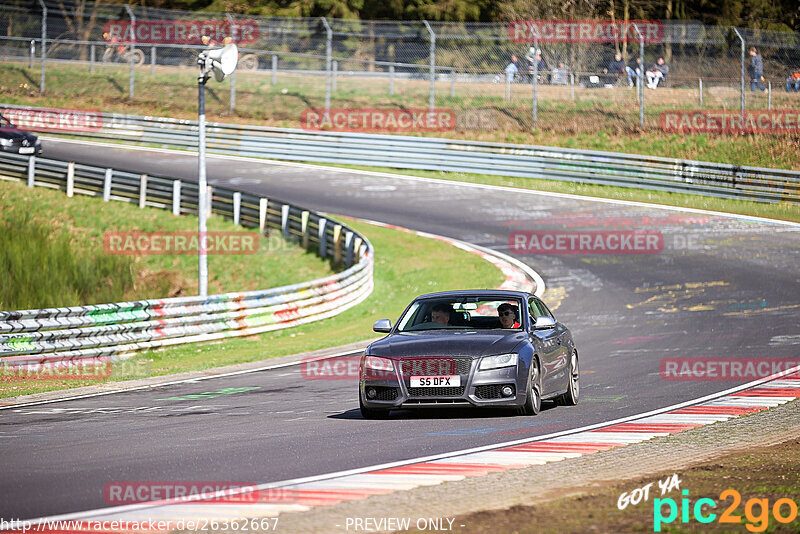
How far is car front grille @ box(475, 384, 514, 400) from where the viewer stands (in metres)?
10.3

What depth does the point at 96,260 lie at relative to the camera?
1077 inches

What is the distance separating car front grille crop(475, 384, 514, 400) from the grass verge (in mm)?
2827

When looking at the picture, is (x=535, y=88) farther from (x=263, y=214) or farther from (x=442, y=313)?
(x=442, y=313)

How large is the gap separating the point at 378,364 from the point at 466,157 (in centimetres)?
2825

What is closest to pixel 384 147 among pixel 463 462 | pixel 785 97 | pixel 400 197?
pixel 400 197

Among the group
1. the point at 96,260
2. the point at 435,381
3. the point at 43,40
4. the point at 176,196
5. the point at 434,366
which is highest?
the point at 43,40

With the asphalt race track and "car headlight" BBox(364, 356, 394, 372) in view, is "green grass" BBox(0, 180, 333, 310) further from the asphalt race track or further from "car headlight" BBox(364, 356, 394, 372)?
"car headlight" BBox(364, 356, 394, 372)

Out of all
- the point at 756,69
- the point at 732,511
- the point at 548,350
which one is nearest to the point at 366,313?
the point at 548,350

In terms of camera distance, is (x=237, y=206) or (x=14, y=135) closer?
(x=237, y=206)

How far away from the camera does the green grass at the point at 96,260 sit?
2492 cm

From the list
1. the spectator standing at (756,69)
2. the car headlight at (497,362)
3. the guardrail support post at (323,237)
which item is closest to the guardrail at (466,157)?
the spectator standing at (756,69)

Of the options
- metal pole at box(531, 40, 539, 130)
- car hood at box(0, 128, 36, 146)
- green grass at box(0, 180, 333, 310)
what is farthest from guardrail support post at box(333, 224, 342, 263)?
car hood at box(0, 128, 36, 146)

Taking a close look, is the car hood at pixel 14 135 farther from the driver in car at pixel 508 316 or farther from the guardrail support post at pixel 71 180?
the driver in car at pixel 508 316

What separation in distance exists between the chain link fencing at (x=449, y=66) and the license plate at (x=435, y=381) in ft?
85.2
